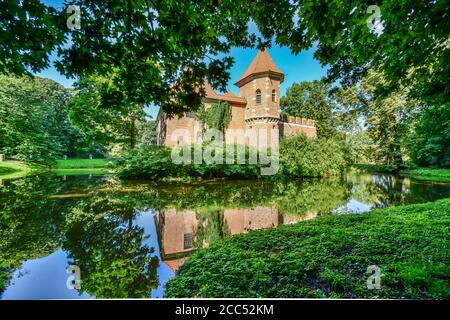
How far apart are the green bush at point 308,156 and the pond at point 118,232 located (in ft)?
22.1

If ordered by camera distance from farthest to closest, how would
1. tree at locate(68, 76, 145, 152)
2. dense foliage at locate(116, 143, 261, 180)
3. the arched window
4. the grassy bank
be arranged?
the arched window
dense foliage at locate(116, 143, 261, 180)
tree at locate(68, 76, 145, 152)
the grassy bank

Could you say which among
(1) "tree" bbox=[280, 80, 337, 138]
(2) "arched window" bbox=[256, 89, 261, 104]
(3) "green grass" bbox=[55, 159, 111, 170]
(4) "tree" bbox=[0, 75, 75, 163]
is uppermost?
(2) "arched window" bbox=[256, 89, 261, 104]

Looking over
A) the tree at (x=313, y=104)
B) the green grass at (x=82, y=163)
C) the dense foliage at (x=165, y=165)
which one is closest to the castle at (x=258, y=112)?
the tree at (x=313, y=104)

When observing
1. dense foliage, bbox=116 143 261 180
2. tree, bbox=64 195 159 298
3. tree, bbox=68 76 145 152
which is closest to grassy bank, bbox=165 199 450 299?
tree, bbox=64 195 159 298

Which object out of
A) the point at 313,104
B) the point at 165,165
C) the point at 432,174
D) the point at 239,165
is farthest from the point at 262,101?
the point at 432,174

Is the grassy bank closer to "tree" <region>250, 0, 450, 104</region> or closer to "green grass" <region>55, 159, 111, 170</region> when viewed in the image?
"tree" <region>250, 0, 450, 104</region>

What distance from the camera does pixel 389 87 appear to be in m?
3.76

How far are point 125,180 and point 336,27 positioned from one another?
14367mm

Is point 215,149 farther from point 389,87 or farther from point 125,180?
point 389,87

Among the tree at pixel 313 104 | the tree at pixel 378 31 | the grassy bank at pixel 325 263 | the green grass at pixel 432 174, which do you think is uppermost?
the tree at pixel 313 104

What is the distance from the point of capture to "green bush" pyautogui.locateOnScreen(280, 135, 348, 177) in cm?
1583

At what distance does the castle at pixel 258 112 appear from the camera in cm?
1486

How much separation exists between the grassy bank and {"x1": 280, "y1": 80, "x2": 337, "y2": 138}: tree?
520cm

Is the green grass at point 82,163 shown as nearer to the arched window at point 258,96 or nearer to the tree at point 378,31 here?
the arched window at point 258,96
